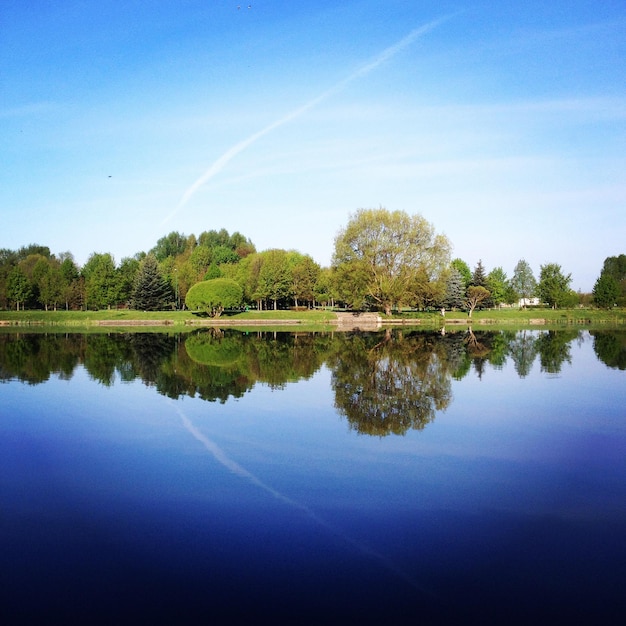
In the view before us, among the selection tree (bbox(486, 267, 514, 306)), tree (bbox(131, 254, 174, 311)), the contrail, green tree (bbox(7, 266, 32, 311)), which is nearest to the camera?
the contrail

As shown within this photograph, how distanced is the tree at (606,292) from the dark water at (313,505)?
66433mm

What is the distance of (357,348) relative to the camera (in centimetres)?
3603

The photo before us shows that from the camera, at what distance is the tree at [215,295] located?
67.6 m

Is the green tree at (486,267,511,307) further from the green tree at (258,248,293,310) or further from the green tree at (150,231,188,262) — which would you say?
the green tree at (150,231,188,262)

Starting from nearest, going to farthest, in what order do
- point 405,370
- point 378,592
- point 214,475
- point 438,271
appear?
point 378,592 < point 214,475 < point 405,370 < point 438,271

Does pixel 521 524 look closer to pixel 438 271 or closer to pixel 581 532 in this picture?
pixel 581 532

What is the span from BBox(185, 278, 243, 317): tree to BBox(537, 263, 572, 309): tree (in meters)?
45.2

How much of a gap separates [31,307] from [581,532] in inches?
3714

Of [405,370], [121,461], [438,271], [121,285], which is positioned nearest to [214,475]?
[121,461]

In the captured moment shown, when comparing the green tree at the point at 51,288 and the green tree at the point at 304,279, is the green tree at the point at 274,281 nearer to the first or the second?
the green tree at the point at 304,279

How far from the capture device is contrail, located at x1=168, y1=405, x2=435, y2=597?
6664 millimetres

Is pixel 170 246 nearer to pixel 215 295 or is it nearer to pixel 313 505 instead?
pixel 215 295

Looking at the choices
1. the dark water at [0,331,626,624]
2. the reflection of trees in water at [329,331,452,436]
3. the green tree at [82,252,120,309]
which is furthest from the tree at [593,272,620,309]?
the dark water at [0,331,626,624]

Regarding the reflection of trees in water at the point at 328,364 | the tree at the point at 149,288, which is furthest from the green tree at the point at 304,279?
the reflection of trees in water at the point at 328,364
